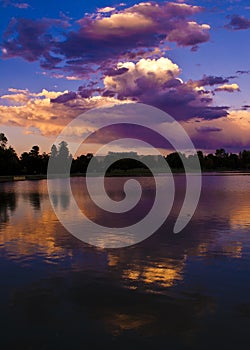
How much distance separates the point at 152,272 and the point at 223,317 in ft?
Answer: 13.0

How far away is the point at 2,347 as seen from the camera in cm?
771

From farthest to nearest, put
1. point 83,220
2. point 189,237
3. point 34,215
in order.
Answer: point 34,215, point 83,220, point 189,237

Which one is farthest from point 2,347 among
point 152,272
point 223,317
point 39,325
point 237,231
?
point 237,231

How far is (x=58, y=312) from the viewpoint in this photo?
31.0ft

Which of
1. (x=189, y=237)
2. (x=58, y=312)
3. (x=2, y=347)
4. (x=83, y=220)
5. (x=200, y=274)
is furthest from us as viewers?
(x=83, y=220)

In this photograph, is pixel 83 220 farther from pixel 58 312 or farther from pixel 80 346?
pixel 80 346

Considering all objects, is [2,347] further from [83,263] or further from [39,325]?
[83,263]

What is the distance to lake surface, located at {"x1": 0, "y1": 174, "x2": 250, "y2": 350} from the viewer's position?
8094 mm

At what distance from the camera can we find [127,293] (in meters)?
10.7

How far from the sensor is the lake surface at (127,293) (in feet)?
26.6

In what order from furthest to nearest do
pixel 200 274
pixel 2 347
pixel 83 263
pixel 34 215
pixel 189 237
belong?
pixel 34 215 → pixel 189 237 → pixel 83 263 → pixel 200 274 → pixel 2 347

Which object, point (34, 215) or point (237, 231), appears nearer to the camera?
point (237, 231)

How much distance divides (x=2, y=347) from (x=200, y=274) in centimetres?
670

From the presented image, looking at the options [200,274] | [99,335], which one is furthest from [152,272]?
[99,335]
